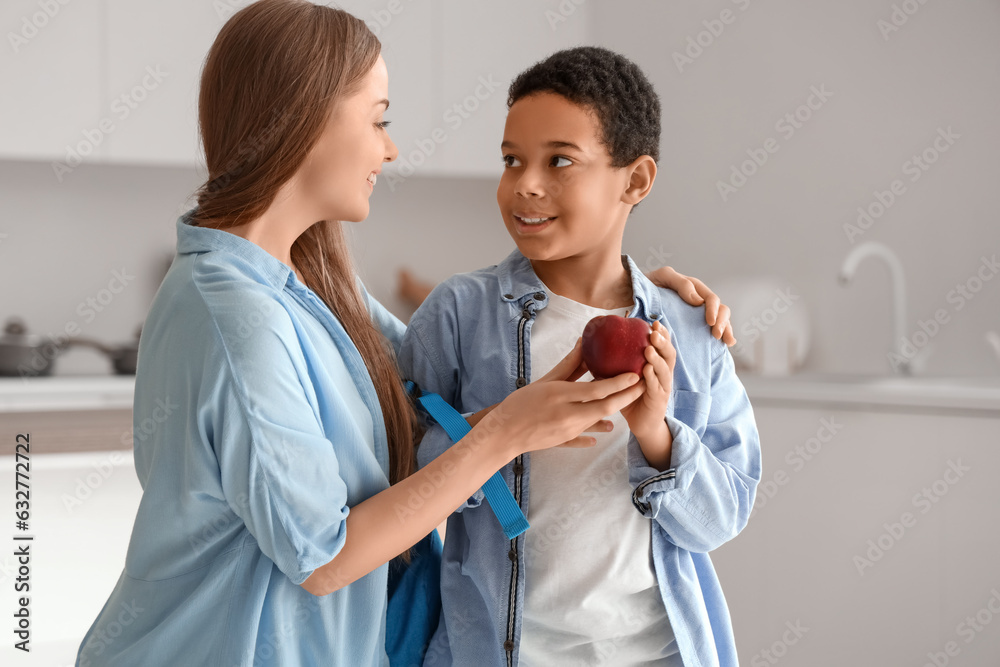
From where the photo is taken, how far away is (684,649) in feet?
3.26

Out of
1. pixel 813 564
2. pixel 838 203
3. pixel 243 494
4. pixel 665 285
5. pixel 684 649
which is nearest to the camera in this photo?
pixel 243 494

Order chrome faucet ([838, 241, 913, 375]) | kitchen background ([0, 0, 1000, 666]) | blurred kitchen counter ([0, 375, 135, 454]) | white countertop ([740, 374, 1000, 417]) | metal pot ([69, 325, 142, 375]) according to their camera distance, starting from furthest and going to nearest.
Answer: metal pot ([69, 325, 142, 375]), chrome faucet ([838, 241, 913, 375]), blurred kitchen counter ([0, 375, 135, 454]), kitchen background ([0, 0, 1000, 666]), white countertop ([740, 374, 1000, 417])

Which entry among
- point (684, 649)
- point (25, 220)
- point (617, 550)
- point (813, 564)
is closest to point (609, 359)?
point (617, 550)

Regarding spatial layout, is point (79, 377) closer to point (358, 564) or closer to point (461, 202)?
point (461, 202)

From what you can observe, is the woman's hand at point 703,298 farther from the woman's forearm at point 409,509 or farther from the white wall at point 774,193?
the white wall at point 774,193

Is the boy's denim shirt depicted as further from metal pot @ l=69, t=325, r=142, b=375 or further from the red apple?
metal pot @ l=69, t=325, r=142, b=375

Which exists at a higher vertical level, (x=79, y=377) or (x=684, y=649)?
(x=684, y=649)

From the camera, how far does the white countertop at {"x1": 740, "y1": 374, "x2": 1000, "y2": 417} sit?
211cm

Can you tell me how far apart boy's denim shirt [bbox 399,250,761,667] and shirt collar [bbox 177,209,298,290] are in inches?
7.6

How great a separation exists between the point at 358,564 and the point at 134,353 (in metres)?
2.35

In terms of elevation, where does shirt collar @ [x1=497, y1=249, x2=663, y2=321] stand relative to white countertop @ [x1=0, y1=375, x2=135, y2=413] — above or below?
above

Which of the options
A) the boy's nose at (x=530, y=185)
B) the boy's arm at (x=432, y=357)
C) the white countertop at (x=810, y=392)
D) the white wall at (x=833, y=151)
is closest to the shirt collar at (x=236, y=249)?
the boy's arm at (x=432, y=357)

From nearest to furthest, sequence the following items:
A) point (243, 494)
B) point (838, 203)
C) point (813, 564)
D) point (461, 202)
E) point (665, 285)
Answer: point (243, 494)
point (665, 285)
point (813, 564)
point (838, 203)
point (461, 202)

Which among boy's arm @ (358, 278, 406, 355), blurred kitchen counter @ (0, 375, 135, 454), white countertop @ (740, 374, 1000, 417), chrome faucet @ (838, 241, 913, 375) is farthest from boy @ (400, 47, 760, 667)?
chrome faucet @ (838, 241, 913, 375)
